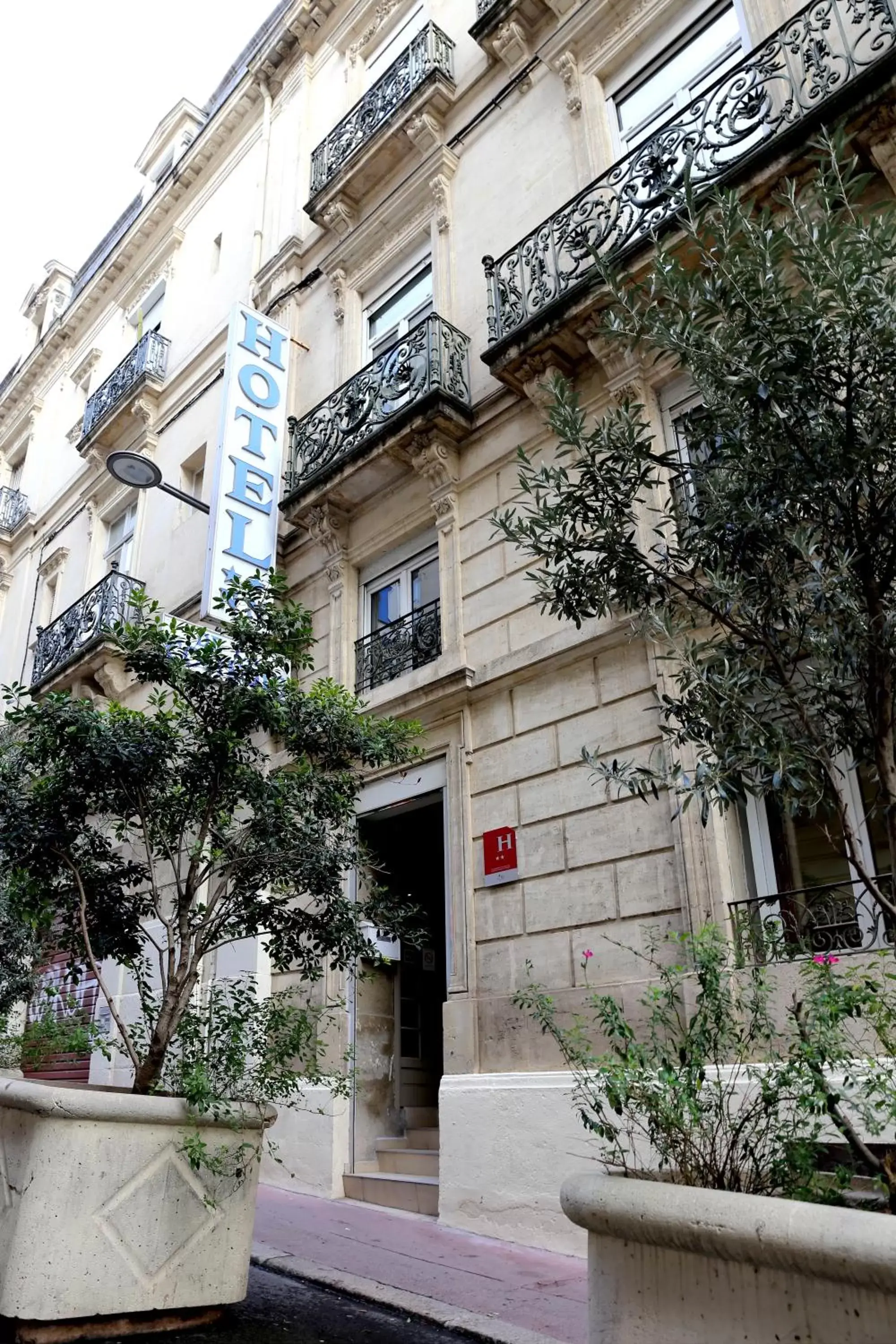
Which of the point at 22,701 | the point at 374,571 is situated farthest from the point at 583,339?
the point at 22,701

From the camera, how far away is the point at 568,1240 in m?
5.76

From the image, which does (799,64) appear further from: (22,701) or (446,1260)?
(22,701)

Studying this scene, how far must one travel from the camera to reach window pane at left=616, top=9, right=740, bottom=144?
335 inches

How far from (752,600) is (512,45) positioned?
952 cm

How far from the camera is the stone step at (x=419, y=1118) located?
28.2 feet

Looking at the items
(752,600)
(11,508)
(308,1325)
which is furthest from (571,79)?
(11,508)

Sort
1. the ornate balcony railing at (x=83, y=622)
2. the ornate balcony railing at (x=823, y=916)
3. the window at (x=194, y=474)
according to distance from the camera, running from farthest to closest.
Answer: the window at (x=194, y=474), the ornate balcony railing at (x=83, y=622), the ornate balcony railing at (x=823, y=916)

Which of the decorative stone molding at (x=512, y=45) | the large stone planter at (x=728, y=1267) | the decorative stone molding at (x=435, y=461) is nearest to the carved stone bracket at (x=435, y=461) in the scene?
the decorative stone molding at (x=435, y=461)

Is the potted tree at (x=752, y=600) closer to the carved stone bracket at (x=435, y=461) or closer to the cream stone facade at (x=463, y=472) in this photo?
the cream stone facade at (x=463, y=472)

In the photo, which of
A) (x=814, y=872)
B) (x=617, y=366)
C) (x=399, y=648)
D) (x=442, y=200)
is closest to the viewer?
(x=814, y=872)

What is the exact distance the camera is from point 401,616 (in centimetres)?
947

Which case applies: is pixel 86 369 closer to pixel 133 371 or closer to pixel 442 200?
pixel 133 371

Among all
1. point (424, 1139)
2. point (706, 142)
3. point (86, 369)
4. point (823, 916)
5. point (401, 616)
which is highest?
point (86, 369)

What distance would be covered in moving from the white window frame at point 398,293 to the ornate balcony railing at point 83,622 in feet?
16.5
